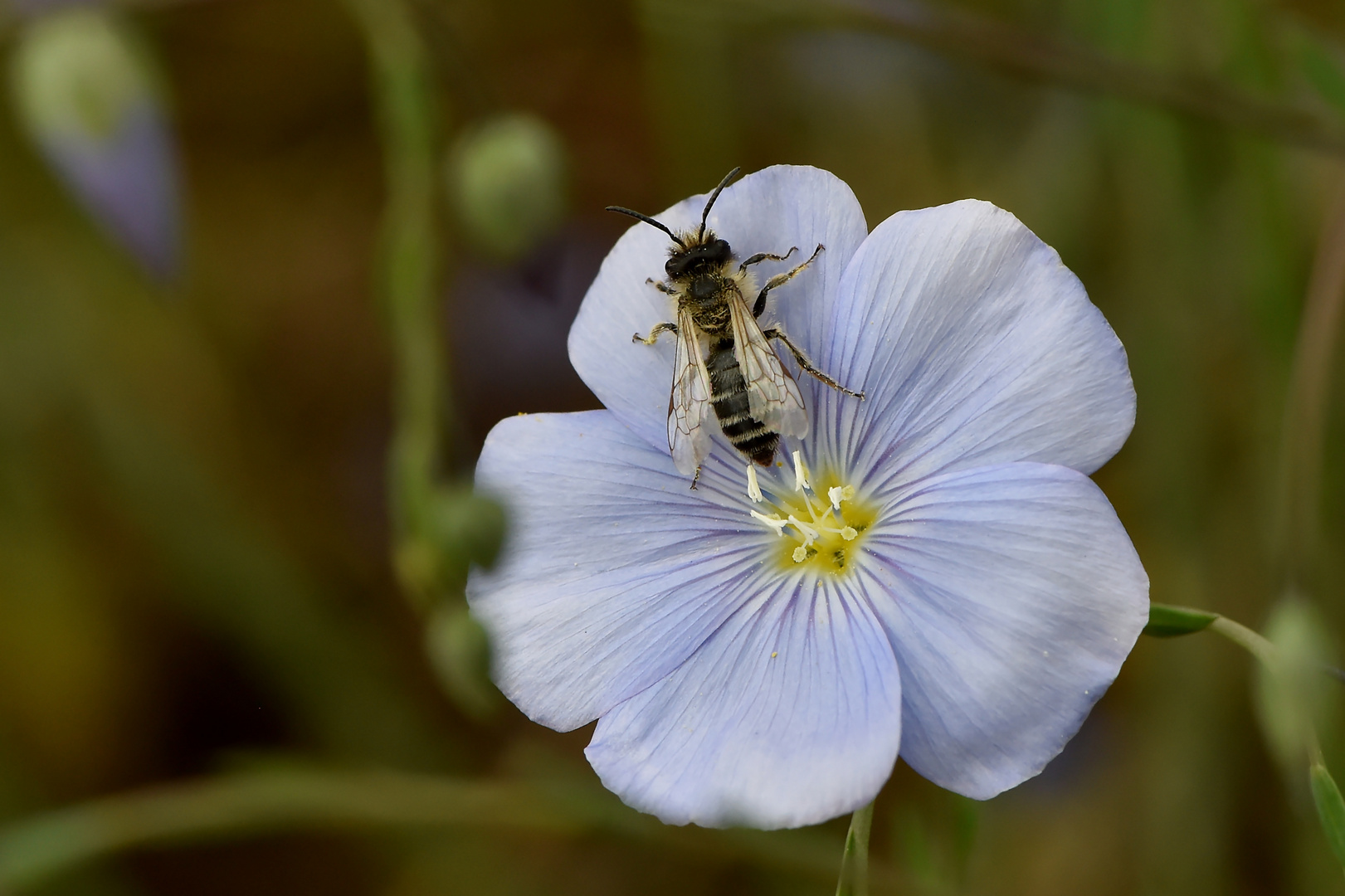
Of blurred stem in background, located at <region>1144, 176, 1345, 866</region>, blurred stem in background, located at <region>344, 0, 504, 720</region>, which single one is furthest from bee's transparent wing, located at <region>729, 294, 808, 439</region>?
blurred stem in background, located at <region>1144, 176, 1345, 866</region>

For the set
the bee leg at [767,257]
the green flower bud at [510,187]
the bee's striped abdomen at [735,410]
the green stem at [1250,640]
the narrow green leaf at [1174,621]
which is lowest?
the green stem at [1250,640]

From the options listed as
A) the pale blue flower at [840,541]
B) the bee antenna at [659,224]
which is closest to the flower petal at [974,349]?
the pale blue flower at [840,541]

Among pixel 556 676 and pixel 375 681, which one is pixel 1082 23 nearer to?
pixel 556 676

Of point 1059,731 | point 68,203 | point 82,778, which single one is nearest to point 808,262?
point 1059,731

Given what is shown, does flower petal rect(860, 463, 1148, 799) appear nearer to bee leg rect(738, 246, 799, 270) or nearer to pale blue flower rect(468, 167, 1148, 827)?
pale blue flower rect(468, 167, 1148, 827)

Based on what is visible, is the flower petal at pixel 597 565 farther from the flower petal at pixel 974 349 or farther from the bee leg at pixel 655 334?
the flower petal at pixel 974 349

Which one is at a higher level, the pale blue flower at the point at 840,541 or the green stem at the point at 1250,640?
the pale blue flower at the point at 840,541
